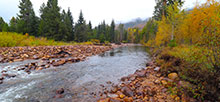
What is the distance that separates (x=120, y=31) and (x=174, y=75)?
6930 cm

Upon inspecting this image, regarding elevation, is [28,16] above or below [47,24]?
above

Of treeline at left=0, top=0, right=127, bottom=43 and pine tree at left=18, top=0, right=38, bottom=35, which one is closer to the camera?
treeline at left=0, top=0, right=127, bottom=43

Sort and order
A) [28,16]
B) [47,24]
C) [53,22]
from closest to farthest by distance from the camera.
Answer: [53,22]
[47,24]
[28,16]

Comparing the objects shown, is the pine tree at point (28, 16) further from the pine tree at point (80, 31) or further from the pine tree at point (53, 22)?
the pine tree at point (80, 31)

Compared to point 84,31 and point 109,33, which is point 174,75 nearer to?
point 84,31

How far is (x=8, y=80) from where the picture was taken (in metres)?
4.29

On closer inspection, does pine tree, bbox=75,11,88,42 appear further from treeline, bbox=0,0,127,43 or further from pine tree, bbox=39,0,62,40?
pine tree, bbox=39,0,62,40

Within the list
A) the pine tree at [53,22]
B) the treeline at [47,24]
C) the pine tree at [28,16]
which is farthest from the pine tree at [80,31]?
the pine tree at [28,16]

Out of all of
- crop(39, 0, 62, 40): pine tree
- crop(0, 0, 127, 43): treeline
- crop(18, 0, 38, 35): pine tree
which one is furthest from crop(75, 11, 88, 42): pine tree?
crop(18, 0, 38, 35): pine tree

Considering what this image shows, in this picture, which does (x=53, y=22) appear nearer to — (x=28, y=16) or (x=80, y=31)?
(x=80, y=31)

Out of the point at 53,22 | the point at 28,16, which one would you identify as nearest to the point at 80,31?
the point at 53,22

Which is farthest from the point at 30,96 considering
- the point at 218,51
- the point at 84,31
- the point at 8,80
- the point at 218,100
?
the point at 84,31

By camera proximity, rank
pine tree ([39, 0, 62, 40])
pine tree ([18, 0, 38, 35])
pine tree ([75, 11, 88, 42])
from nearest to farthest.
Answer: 1. pine tree ([39, 0, 62, 40])
2. pine tree ([18, 0, 38, 35])
3. pine tree ([75, 11, 88, 42])

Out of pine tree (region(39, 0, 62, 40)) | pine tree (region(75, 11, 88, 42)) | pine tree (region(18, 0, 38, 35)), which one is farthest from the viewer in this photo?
pine tree (region(75, 11, 88, 42))
